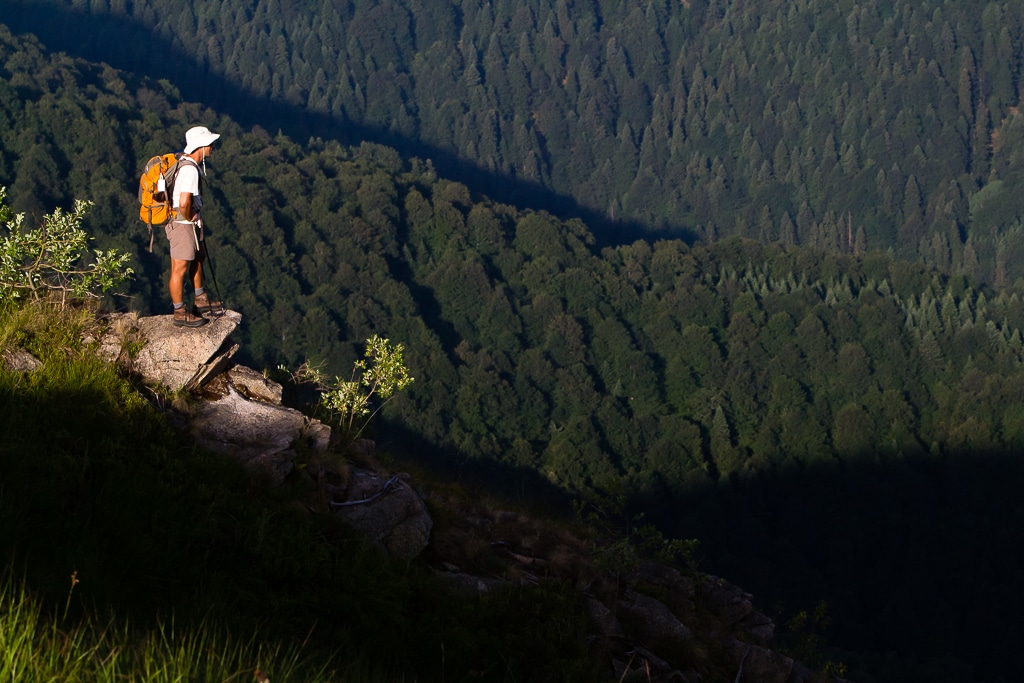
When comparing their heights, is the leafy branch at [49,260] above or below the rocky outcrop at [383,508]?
above

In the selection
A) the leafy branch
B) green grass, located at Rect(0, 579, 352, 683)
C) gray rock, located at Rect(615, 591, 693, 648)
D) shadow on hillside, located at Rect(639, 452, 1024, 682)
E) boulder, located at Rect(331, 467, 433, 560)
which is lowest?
shadow on hillside, located at Rect(639, 452, 1024, 682)

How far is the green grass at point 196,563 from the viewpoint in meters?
6.91

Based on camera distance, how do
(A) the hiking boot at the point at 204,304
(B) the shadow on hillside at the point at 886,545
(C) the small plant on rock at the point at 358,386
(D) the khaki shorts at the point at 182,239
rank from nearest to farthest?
(D) the khaki shorts at the point at 182,239 < (A) the hiking boot at the point at 204,304 < (C) the small plant on rock at the point at 358,386 < (B) the shadow on hillside at the point at 886,545

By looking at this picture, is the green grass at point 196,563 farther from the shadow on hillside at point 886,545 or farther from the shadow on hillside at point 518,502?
the shadow on hillside at point 886,545

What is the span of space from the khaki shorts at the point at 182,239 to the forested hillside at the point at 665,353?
64358 millimetres

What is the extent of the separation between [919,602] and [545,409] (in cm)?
3311

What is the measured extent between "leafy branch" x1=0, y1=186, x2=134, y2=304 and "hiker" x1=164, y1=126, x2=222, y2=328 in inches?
24.2

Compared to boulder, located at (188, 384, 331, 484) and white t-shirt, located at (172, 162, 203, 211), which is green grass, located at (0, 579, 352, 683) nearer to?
boulder, located at (188, 384, 331, 484)

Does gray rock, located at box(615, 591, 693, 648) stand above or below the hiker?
below

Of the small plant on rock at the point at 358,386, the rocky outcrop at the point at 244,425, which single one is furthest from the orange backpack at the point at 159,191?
the small plant on rock at the point at 358,386

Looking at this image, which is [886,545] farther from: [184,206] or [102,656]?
[102,656]

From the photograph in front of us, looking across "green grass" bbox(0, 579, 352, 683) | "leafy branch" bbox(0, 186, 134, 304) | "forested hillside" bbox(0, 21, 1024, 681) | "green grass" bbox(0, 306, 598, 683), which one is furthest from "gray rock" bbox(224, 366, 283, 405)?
"forested hillside" bbox(0, 21, 1024, 681)

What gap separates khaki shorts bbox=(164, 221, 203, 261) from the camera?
36.1 feet

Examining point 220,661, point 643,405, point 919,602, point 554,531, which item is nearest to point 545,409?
point 643,405
